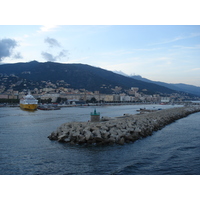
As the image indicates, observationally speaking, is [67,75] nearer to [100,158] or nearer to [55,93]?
[55,93]

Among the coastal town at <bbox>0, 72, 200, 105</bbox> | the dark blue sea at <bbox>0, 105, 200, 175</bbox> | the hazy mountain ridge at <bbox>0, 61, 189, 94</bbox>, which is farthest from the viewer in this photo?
the hazy mountain ridge at <bbox>0, 61, 189, 94</bbox>

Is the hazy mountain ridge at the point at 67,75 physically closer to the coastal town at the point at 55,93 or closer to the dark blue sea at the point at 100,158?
the coastal town at the point at 55,93

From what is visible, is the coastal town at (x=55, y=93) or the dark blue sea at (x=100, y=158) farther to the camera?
the coastal town at (x=55, y=93)

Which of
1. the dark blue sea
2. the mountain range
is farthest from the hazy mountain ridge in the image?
the dark blue sea

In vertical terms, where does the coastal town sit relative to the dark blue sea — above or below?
above

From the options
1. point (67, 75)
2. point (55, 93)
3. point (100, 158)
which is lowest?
point (100, 158)

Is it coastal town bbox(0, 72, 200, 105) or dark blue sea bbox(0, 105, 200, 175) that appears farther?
coastal town bbox(0, 72, 200, 105)

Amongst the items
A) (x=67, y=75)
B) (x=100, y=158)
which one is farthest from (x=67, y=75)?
(x=100, y=158)

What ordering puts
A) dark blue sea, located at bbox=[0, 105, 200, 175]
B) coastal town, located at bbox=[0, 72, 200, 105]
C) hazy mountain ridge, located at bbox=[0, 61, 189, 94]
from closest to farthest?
dark blue sea, located at bbox=[0, 105, 200, 175]
coastal town, located at bbox=[0, 72, 200, 105]
hazy mountain ridge, located at bbox=[0, 61, 189, 94]

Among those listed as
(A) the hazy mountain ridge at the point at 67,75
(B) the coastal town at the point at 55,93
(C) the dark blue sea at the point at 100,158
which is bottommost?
(C) the dark blue sea at the point at 100,158

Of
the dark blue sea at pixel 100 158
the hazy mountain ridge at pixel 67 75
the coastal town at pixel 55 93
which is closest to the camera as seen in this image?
the dark blue sea at pixel 100 158

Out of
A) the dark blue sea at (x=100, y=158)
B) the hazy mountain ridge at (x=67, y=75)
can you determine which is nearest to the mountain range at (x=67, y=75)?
the hazy mountain ridge at (x=67, y=75)

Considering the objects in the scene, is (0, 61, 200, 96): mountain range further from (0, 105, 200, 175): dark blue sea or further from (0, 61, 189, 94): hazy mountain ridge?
(0, 105, 200, 175): dark blue sea

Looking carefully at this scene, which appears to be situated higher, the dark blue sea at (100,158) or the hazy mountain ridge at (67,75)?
the hazy mountain ridge at (67,75)
